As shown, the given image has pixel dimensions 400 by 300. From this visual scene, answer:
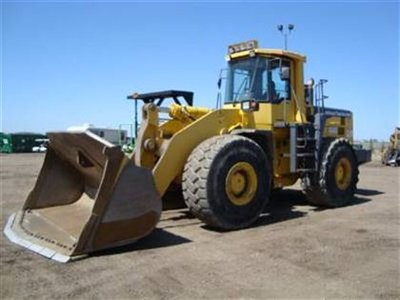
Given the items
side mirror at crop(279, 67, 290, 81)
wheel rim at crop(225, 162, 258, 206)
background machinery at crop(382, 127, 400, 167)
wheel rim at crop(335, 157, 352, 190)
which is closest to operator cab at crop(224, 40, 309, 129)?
side mirror at crop(279, 67, 290, 81)

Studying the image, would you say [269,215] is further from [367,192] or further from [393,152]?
[393,152]

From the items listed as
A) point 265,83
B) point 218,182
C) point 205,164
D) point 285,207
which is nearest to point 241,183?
point 218,182

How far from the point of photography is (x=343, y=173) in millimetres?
10312

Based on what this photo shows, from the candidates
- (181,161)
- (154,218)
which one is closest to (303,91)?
(181,161)

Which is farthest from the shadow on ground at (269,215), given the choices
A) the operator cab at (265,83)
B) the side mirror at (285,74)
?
the side mirror at (285,74)

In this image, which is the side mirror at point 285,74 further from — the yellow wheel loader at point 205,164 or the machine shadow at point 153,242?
the machine shadow at point 153,242

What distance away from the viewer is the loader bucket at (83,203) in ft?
19.2

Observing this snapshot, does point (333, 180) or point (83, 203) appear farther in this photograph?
point (333, 180)

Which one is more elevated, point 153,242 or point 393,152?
point 393,152

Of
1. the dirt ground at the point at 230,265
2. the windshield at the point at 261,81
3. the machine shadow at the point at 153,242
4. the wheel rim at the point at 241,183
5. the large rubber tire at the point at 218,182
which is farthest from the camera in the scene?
the windshield at the point at 261,81

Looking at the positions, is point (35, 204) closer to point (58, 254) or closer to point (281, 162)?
point (58, 254)

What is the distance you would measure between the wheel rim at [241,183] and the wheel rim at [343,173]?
2922mm

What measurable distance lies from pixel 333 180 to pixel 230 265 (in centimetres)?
490

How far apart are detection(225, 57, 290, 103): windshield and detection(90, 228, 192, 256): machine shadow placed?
330 centimetres
